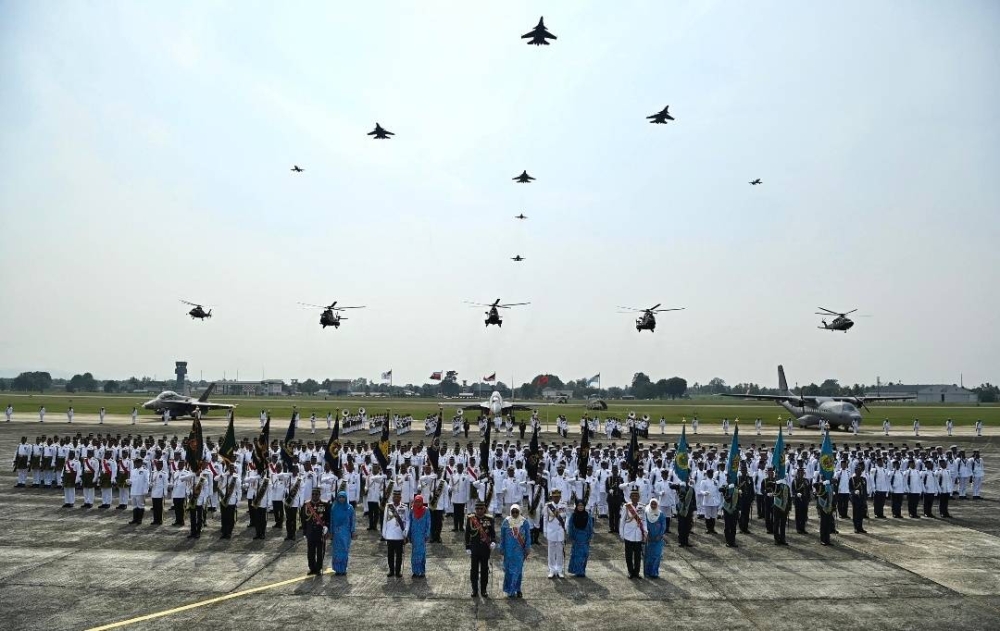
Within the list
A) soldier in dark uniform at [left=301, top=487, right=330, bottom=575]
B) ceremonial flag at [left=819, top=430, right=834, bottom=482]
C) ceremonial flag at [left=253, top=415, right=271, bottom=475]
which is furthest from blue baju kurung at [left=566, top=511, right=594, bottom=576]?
ceremonial flag at [left=253, top=415, right=271, bottom=475]

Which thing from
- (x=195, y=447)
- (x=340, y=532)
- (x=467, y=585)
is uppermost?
(x=195, y=447)

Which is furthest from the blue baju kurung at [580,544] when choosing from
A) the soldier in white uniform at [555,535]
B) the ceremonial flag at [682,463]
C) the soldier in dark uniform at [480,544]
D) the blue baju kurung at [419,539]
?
the ceremonial flag at [682,463]

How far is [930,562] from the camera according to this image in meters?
13.5

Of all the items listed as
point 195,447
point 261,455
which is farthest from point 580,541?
point 195,447

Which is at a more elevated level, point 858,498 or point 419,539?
point 858,498

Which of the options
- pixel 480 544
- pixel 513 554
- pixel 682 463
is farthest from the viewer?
pixel 682 463

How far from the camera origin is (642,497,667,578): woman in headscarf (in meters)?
12.1

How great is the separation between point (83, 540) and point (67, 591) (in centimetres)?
423

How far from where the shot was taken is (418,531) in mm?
11891

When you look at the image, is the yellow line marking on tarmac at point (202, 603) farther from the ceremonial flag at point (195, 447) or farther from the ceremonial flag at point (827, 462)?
the ceremonial flag at point (827, 462)

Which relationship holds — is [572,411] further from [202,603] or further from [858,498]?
[202,603]

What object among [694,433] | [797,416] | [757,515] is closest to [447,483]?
[757,515]

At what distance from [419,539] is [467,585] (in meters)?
1.14

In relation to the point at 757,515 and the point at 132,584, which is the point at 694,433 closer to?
the point at 757,515
